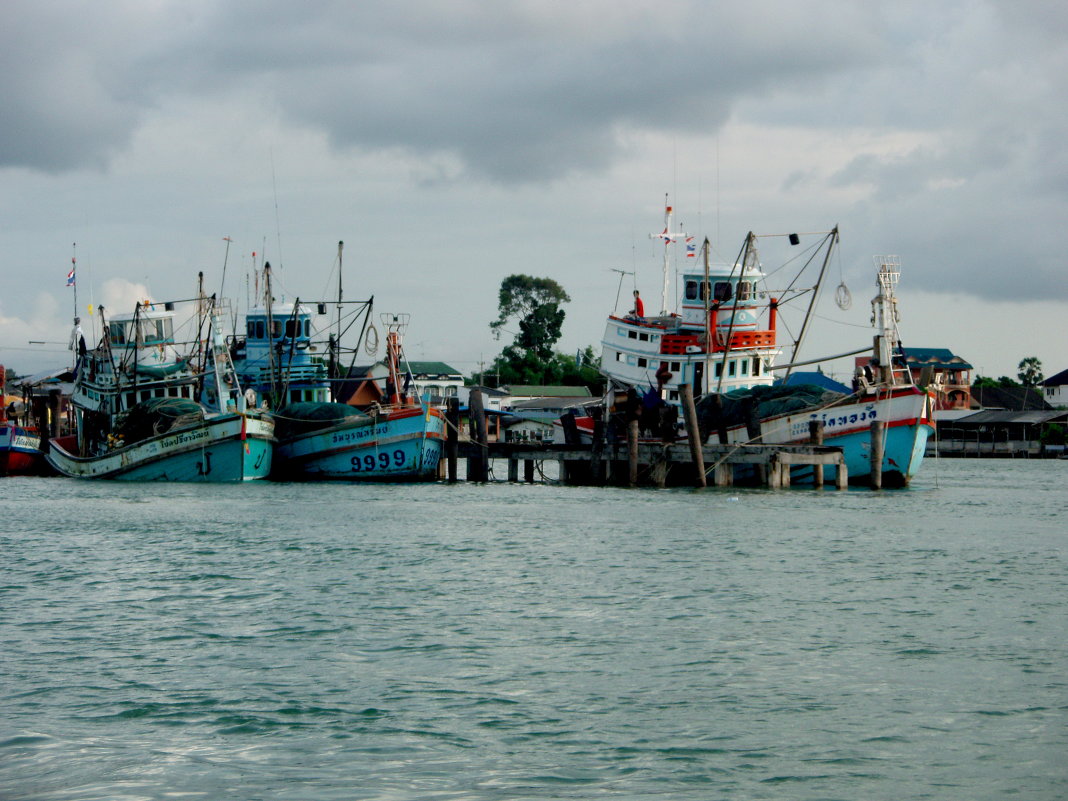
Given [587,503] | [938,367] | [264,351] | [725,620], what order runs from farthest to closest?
[938,367] → [264,351] → [587,503] → [725,620]

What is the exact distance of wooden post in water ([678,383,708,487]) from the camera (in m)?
42.3

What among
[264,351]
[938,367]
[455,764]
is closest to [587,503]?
[264,351]

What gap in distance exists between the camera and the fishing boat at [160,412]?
48.8 m

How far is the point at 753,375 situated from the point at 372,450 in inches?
624

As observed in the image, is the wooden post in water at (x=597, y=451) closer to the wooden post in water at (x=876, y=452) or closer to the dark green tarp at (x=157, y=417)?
the wooden post in water at (x=876, y=452)

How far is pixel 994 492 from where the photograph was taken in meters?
51.3

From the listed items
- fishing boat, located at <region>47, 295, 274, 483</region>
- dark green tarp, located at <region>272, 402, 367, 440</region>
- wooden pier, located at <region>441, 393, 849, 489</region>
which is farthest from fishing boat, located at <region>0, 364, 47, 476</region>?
wooden pier, located at <region>441, 393, 849, 489</region>

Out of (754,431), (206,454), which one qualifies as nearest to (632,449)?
(754,431)

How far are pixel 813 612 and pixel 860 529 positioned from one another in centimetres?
1239

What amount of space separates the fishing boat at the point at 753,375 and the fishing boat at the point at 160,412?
15.7 metres

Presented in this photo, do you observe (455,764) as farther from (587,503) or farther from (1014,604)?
(587,503)

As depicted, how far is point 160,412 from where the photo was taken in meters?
50.5

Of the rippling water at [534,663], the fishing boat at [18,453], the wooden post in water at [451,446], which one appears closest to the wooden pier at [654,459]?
the wooden post in water at [451,446]

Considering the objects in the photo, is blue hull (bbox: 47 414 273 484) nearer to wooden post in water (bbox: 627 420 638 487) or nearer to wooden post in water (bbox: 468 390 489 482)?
wooden post in water (bbox: 468 390 489 482)
